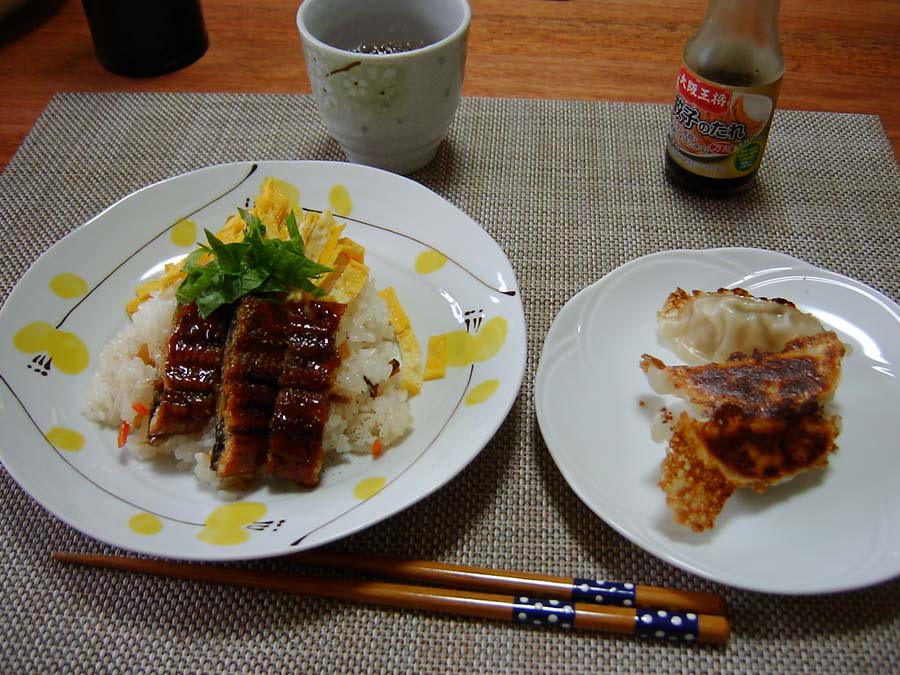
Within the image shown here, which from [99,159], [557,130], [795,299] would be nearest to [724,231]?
[795,299]

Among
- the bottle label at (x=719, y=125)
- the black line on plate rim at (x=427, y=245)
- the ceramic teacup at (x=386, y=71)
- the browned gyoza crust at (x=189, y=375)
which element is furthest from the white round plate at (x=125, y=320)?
the bottle label at (x=719, y=125)

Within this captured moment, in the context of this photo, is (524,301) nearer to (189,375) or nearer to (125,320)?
(189,375)

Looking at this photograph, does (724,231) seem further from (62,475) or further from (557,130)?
(62,475)

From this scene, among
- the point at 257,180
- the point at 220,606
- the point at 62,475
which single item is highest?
the point at 257,180

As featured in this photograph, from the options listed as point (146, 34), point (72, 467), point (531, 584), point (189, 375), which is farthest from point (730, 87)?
point (146, 34)

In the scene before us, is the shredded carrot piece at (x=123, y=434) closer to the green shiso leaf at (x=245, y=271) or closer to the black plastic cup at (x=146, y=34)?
the green shiso leaf at (x=245, y=271)

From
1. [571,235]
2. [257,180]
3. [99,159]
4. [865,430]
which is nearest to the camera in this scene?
[865,430]
